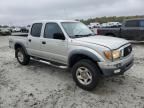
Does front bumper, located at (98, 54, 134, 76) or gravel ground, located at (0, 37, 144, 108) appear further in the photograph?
front bumper, located at (98, 54, 134, 76)

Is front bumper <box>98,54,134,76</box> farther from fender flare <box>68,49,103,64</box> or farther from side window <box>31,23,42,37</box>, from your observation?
side window <box>31,23,42,37</box>

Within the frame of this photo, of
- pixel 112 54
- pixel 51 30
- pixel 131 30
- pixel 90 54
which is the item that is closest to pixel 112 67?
pixel 112 54

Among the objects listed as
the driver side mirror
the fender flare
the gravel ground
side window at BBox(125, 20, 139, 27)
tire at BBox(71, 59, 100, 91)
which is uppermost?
side window at BBox(125, 20, 139, 27)

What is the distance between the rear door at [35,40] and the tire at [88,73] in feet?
6.09

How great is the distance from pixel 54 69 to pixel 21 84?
5.28ft

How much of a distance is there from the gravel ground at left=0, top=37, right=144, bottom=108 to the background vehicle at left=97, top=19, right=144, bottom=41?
597 centimetres

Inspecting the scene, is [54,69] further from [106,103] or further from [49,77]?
[106,103]

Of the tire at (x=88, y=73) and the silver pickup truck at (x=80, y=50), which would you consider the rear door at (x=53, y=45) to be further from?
the tire at (x=88, y=73)

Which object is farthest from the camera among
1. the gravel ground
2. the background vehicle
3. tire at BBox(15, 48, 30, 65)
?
the background vehicle

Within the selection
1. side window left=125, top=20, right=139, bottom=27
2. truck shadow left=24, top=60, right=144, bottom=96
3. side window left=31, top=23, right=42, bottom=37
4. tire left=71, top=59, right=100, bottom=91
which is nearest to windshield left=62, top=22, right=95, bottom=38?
tire left=71, top=59, right=100, bottom=91

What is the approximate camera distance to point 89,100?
4168mm

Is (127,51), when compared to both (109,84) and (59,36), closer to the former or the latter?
(109,84)

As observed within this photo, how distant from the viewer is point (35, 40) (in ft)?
20.0

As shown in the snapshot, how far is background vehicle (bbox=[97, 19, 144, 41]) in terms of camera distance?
38.3 ft
